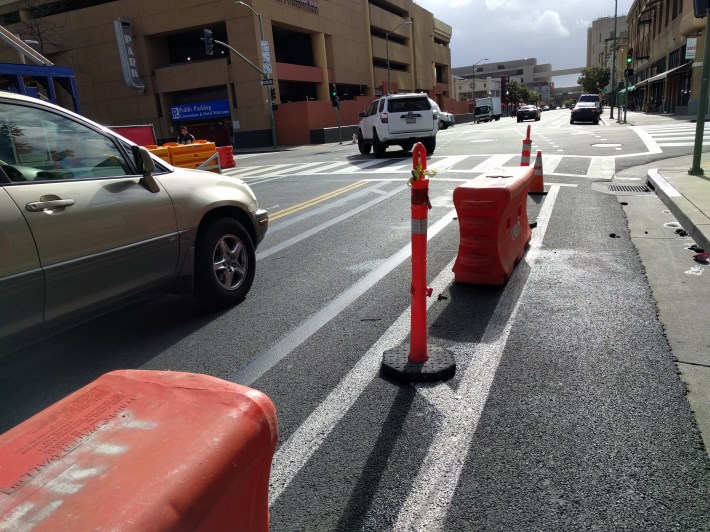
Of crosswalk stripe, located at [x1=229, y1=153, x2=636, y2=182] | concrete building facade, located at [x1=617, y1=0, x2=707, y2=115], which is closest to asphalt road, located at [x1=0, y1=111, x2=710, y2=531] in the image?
crosswalk stripe, located at [x1=229, y1=153, x2=636, y2=182]

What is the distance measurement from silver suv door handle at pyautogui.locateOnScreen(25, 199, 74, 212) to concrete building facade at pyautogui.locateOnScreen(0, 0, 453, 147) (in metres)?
34.4

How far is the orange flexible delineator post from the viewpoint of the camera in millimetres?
3395

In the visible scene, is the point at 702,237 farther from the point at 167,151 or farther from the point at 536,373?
the point at 167,151

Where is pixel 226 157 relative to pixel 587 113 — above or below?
below

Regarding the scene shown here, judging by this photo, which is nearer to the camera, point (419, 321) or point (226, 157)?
point (419, 321)

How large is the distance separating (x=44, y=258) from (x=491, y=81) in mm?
150579

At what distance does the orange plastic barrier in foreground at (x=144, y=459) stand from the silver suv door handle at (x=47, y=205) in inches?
83.9

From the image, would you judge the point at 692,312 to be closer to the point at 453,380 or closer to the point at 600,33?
the point at 453,380

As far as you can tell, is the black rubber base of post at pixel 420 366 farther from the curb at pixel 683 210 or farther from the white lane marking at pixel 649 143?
the white lane marking at pixel 649 143

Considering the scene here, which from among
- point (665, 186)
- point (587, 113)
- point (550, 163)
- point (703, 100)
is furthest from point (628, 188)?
point (587, 113)

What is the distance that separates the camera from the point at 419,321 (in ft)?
11.7

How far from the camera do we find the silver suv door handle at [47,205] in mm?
3332

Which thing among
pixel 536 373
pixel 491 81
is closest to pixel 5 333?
pixel 536 373

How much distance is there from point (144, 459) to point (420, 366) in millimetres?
2501
